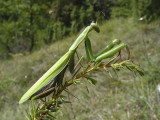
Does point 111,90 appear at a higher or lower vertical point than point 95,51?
higher

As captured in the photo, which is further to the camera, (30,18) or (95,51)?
(30,18)

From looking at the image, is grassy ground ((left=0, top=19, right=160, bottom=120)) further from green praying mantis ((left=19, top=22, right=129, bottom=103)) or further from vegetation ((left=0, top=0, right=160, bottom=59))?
vegetation ((left=0, top=0, right=160, bottom=59))

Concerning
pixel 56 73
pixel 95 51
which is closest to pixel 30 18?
pixel 95 51

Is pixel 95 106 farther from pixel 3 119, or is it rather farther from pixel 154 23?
pixel 154 23

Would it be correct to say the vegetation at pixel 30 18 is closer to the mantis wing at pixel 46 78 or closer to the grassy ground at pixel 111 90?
the grassy ground at pixel 111 90

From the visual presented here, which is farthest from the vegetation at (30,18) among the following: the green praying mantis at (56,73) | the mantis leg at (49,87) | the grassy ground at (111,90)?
the mantis leg at (49,87)

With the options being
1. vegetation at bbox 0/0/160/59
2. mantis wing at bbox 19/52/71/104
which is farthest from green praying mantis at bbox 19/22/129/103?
vegetation at bbox 0/0/160/59

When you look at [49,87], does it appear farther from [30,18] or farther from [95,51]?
[30,18]
